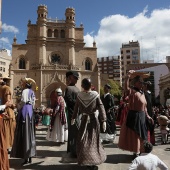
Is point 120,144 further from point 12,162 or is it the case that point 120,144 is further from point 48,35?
point 48,35

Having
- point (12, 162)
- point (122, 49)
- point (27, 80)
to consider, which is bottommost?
point (12, 162)

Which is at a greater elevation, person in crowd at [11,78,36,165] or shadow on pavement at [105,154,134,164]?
person in crowd at [11,78,36,165]

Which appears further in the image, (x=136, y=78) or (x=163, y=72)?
(x=163, y=72)

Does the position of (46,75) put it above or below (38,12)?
below

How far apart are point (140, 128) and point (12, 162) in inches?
112

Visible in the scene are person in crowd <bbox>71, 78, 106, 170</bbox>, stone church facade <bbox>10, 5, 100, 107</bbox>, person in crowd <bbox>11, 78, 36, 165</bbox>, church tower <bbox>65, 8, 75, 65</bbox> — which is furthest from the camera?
church tower <bbox>65, 8, 75, 65</bbox>

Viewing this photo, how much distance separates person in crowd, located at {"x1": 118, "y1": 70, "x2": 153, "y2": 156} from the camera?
16.8 ft

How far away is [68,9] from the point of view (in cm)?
4391

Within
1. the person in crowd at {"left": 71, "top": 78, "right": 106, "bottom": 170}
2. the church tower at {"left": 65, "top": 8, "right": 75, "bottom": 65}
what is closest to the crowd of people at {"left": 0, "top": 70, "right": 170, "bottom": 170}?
the person in crowd at {"left": 71, "top": 78, "right": 106, "bottom": 170}

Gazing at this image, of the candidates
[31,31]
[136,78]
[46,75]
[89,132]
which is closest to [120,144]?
[89,132]

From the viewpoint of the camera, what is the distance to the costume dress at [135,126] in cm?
512

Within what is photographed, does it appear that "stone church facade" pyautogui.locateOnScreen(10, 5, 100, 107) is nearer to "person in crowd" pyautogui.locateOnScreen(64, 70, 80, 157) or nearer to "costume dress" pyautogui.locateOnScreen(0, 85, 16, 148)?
"costume dress" pyautogui.locateOnScreen(0, 85, 16, 148)

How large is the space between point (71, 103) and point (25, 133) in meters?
1.16

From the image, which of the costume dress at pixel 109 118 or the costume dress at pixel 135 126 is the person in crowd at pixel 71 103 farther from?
the costume dress at pixel 109 118
